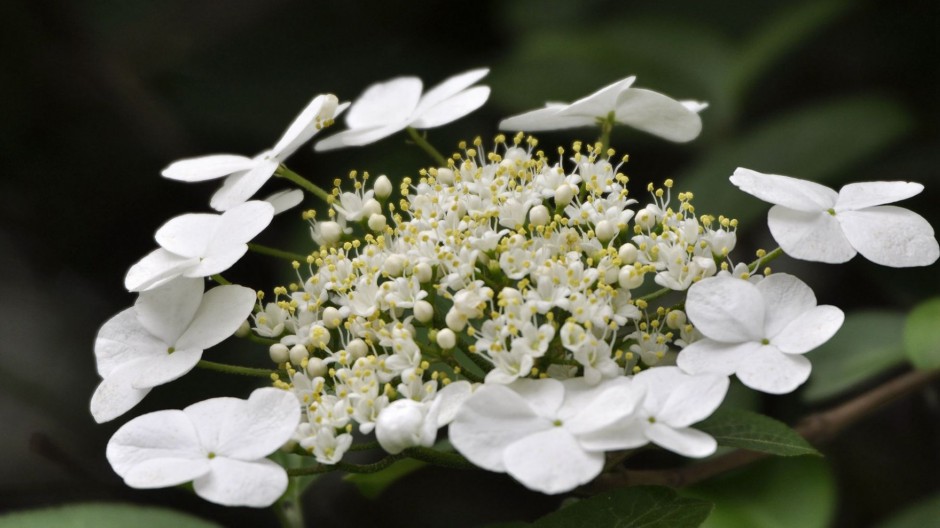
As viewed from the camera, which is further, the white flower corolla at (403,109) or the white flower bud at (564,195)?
the white flower corolla at (403,109)

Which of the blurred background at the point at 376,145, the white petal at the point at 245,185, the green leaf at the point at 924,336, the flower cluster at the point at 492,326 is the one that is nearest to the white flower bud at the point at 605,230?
the flower cluster at the point at 492,326

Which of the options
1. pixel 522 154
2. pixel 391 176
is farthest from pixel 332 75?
pixel 522 154

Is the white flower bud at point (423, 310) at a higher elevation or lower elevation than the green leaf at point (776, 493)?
higher

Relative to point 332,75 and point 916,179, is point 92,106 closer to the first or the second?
point 332,75

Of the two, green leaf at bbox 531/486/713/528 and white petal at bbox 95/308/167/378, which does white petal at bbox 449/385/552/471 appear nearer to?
green leaf at bbox 531/486/713/528

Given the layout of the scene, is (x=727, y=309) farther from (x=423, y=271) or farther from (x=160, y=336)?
(x=160, y=336)

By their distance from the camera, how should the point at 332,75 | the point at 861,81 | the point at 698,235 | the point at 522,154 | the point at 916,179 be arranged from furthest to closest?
the point at 332,75
the point at 861,81
the point at 916,179
the point at 522,154
the point at 698,235

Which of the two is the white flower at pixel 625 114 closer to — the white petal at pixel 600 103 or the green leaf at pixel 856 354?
the white petal at pixel 600 103
